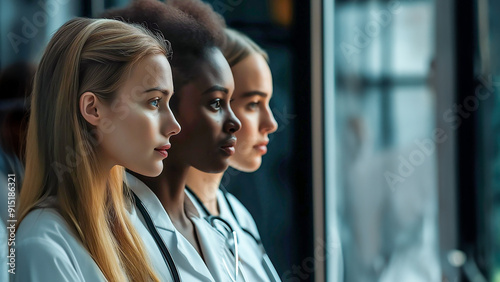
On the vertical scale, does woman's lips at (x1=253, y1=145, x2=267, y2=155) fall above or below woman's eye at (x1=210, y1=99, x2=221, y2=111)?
below

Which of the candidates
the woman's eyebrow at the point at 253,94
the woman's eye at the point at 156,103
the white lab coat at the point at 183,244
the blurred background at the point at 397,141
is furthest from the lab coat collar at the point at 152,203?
the blurred background at the point at 397,141

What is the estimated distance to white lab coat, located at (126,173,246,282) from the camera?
0.82 metres

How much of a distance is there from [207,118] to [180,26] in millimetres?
143

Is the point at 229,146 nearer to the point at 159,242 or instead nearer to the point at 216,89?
the point at 216,89

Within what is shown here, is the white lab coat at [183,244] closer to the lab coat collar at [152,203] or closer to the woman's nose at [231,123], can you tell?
the lab coat collar at [152,203]

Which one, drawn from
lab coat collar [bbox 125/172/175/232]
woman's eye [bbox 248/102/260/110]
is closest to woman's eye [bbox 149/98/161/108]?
lab coat collar [bbox 125/172/175/232]

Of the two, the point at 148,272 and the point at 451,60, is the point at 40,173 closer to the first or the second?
the point at 148,272

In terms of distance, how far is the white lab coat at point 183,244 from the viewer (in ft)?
2.69

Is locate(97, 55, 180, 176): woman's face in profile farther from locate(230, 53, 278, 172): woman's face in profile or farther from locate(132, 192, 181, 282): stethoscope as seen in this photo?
locate(230, 53, 278, 172): woman's face in profile

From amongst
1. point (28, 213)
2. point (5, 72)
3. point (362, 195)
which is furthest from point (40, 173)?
point (362, 195)

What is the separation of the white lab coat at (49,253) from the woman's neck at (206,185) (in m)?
0.23

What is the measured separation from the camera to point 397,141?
1469 millimetres

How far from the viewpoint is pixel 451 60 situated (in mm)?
1527

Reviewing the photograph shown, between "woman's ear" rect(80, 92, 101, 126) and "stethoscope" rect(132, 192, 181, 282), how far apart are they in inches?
5.2
